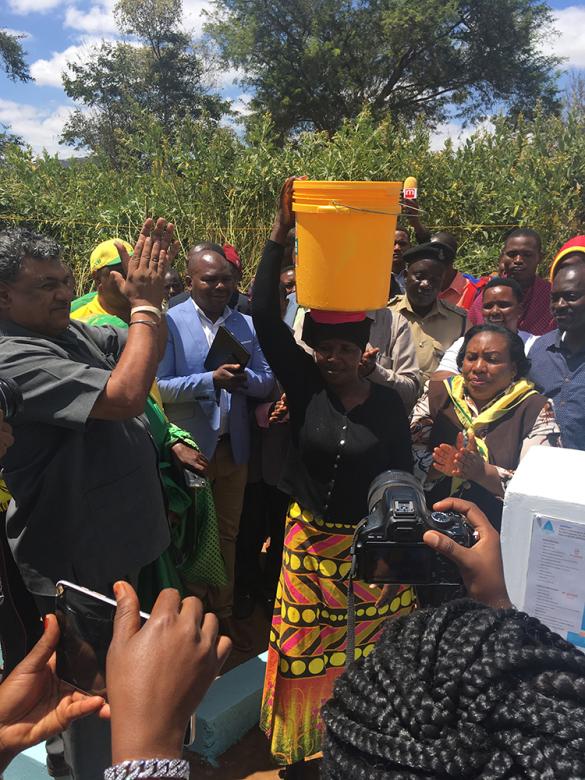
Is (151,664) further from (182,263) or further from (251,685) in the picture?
(182,263)

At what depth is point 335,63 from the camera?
21.0 metres

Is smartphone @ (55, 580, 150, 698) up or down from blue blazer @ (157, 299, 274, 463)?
down

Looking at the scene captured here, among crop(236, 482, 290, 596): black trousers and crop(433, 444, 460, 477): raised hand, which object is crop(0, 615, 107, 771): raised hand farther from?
crop(236, 482, 290, 596): black trousers

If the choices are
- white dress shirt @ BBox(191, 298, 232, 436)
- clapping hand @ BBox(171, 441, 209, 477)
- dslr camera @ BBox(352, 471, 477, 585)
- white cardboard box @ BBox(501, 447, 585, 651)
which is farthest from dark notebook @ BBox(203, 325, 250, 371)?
white cardboard box @ BBox(501, 447, 585, 651)

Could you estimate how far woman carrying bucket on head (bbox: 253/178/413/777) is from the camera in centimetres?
229

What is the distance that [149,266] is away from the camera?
82.9 inches

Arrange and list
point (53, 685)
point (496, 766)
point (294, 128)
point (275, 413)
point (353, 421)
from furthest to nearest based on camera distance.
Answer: point (294, 128)
point (275, 413)
point (353, 421)
point (53, 685)
point (496, 766)

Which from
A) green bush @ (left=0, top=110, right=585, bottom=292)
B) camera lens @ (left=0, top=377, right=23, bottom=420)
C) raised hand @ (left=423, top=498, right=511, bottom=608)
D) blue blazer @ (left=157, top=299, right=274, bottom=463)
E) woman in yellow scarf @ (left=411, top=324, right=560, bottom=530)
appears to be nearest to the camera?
raised hand @ (left=423, top=498, right=511, bottom=608)

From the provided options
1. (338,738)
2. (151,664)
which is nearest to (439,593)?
(338,738)

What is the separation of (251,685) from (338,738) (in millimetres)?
2155

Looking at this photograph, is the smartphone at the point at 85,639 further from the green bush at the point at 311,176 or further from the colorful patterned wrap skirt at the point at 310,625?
the green bush at the point at 311,176

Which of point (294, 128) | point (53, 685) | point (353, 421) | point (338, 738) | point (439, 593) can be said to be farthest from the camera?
point (294, 128)

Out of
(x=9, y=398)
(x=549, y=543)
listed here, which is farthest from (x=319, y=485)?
(x=549, y=543)

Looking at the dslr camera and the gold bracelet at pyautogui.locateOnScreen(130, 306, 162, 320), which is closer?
the dslr camera
